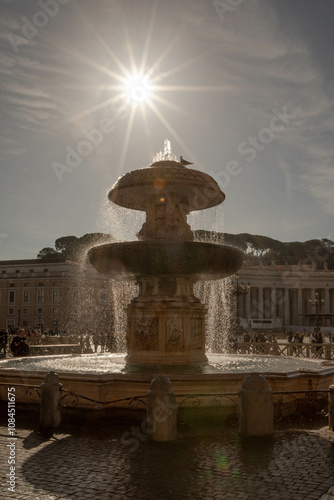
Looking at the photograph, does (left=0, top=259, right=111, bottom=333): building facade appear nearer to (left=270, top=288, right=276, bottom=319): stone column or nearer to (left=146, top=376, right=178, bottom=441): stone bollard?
(left=270, top=288, right=276, bottom=319): stone column

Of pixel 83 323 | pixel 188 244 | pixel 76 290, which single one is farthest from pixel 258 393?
pixel 76 290

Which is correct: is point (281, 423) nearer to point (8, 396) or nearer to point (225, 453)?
point (225, 453)

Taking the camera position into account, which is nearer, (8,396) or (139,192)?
(8,396)

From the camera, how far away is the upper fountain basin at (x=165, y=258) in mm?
11117

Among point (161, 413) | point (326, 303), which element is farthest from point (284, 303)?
point (161, 413)

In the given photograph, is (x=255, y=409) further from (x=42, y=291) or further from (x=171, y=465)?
(x=42, y=291)

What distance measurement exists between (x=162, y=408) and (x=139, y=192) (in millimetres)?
6895

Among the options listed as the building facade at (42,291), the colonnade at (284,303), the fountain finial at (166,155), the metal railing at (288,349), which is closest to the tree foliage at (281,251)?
the colonnade at (284,303)

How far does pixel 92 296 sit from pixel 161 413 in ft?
232

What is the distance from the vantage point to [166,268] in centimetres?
1167

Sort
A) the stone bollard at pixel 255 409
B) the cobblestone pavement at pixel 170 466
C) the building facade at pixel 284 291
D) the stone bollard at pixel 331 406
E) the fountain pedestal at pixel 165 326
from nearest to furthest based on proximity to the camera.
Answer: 1. the cobblestone pavement at pixel 170 466
2. the stone bollard at pixel 255 409
3. the stone bollard at pixel 331 406
4. the fountain pedestal at pixel 165 326
5. the building facade at pixel 284 291

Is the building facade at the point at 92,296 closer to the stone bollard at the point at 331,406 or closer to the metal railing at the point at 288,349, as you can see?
the metal railing at the point at 288,349

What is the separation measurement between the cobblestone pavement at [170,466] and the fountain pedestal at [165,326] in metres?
3.91

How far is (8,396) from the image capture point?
31.3ft
